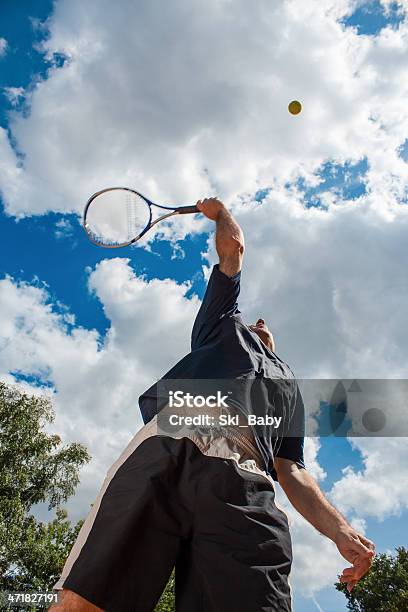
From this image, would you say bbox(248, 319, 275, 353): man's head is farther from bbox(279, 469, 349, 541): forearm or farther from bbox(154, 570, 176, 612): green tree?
bbox(154, 570, 176, 612): green tree

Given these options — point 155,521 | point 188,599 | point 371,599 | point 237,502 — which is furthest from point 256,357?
point 371,599

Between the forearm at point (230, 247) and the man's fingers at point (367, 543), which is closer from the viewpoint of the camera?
the man's fingers at point (367, 543)

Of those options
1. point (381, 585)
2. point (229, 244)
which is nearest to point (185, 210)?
point (229, 244)

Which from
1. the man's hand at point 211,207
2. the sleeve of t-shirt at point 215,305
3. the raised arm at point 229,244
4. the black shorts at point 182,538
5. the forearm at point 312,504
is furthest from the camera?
the man's hand at point 211,207

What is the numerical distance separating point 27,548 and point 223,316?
26.4m

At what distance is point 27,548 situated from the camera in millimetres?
25703

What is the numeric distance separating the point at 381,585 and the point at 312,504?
41.0m

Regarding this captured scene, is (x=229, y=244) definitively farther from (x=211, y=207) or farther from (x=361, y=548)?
(x=361, y=548)

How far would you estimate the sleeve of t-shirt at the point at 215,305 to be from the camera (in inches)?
139

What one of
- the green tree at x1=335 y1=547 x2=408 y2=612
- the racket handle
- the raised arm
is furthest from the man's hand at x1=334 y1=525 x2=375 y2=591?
the green tree at x1=335 y1=547 x2=408 y2=612

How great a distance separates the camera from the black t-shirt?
3037mm

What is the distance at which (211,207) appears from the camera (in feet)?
13.5

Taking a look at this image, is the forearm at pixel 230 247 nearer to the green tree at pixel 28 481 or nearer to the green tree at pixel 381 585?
the green tree at pixel 28 481

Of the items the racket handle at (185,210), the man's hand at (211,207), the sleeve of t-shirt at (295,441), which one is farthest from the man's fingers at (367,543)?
the racket handle at (185,210)
